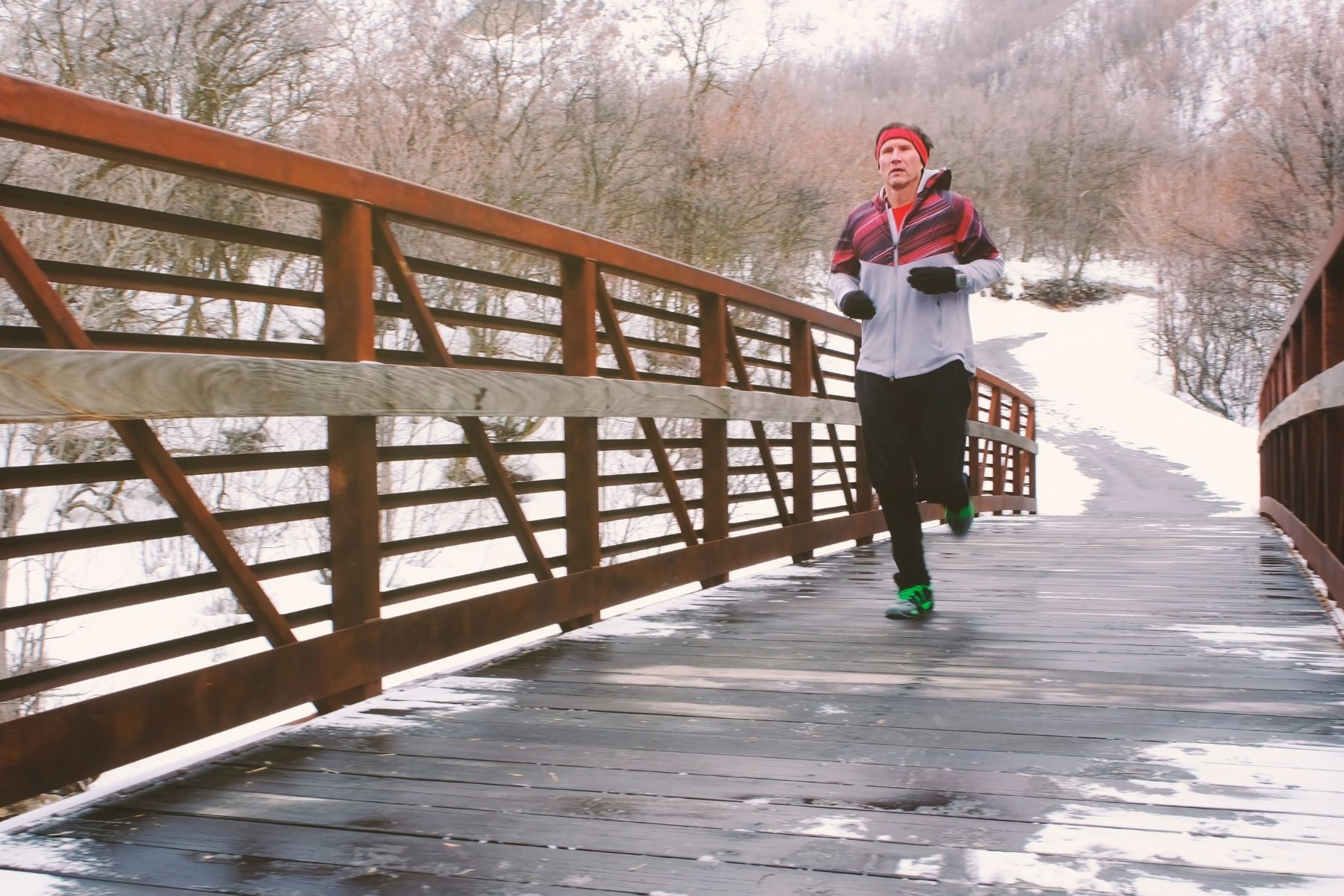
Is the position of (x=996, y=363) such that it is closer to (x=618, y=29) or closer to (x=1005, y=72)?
(x=618, y=29)

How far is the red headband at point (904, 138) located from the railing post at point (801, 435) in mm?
1860

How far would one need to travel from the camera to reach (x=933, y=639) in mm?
3965

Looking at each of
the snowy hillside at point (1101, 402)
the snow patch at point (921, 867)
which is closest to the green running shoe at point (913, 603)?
the snow patch at point (921, 867)

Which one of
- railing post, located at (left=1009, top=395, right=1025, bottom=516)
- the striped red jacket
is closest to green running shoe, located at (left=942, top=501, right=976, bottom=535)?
the striped red jacket

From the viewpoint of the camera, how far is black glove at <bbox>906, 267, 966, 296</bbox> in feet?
13.2

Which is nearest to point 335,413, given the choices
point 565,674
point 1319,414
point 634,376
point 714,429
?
point 565,674

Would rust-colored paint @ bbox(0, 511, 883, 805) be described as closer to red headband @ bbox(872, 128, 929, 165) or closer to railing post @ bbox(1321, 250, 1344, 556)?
red headband @ bbox(872, 128, 929, 165)

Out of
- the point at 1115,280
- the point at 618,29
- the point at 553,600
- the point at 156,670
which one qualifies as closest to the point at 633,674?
the point at 553,600

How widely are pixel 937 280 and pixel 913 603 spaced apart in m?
1.19

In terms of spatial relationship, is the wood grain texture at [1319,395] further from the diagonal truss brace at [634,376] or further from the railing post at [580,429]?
the railing post at [580,429]

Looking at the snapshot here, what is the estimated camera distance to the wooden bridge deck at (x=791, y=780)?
73.5 inches

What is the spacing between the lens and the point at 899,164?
4164 millimetres

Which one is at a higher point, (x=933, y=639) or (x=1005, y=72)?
(x=1005, y=72)

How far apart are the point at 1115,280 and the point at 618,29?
132 feet
